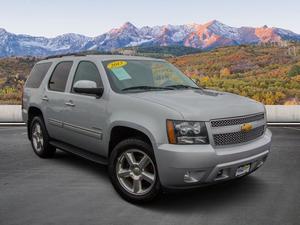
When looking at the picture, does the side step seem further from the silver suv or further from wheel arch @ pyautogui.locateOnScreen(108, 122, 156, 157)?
wheel arch @ pyautogui.locateOnScreen(108, 122, 156, 157)

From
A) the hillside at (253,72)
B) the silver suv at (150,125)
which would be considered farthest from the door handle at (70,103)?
the hillside at (253,72)

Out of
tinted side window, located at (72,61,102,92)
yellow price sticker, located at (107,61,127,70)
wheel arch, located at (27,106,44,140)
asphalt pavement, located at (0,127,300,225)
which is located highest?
yellow price sticker, located at (107,61,127,70)

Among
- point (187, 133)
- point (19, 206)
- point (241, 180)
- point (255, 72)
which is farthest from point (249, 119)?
point (255, 72)

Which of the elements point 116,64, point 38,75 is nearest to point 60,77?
point 38,75

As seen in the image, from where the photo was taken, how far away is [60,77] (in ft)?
20.8

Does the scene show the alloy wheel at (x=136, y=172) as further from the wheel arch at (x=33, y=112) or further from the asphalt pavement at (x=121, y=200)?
the wheel arch at (x=33, y=112)

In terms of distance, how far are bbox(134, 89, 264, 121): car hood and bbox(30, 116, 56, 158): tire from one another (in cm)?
265

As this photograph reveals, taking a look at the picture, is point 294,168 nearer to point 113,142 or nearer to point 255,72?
point 113,142

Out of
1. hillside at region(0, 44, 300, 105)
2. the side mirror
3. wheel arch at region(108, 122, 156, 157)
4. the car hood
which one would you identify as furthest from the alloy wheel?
hillside at region(0, 44, 300, 105)

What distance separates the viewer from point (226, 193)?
16.5 ft

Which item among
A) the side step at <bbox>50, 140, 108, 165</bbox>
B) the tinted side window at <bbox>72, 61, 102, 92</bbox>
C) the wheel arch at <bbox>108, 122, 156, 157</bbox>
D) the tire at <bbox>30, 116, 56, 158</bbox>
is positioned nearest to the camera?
the wheel arch at <bbox>108, 122, 156, 157</bbox>

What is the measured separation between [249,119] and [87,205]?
2.20m

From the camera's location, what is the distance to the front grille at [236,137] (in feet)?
14.0

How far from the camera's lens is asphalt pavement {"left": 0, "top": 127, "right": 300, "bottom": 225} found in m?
4.16
